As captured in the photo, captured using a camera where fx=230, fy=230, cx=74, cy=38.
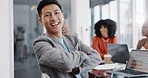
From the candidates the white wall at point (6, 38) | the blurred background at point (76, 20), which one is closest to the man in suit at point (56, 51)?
the white wall at point (6, 38)

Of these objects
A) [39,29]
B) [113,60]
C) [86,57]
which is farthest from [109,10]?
[86,57]

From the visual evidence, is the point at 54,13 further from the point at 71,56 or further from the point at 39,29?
the point at 39,29

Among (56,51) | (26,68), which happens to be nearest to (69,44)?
(56,51)

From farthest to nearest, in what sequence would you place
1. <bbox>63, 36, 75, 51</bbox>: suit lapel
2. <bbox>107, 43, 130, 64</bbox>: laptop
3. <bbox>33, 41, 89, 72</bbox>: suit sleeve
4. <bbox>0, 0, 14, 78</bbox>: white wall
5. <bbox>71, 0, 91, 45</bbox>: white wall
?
<bbox>71, 0, 91, 45</bbox>: white wall < <bbox>0, 0, 14, 78</bbox>: white wall < <bbox>107, 43, 130, 64</bbox>: laptop < <bbox>63, 36, 75, 51</bbox>: suit lapel < <bbox>33, 41, 89, 72</bbox>: suit sleeve

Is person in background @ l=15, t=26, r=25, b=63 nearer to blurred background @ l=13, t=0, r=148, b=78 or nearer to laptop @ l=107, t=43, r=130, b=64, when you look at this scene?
blurred background @ l=13, t=0, r=148, b=78

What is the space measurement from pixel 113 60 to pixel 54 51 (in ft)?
4.55

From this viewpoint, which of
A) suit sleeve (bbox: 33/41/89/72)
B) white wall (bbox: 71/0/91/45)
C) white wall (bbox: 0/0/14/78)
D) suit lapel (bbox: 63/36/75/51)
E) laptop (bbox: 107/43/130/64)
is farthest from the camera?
white wall (bbox: 71/0/91/45)

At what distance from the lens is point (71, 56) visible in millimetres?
1390

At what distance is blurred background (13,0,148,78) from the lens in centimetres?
404

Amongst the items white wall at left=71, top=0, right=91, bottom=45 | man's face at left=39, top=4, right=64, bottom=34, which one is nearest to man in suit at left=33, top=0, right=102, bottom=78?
man's face at left=39, top=4, right=64, bottom=34

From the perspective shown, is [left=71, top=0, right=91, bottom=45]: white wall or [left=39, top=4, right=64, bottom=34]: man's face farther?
[left=71, top=0, right=91, bottom=45]: white wall

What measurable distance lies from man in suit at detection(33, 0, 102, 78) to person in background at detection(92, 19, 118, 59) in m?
1.81

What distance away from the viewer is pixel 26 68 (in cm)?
418

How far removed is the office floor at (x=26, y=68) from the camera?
13.3ft
